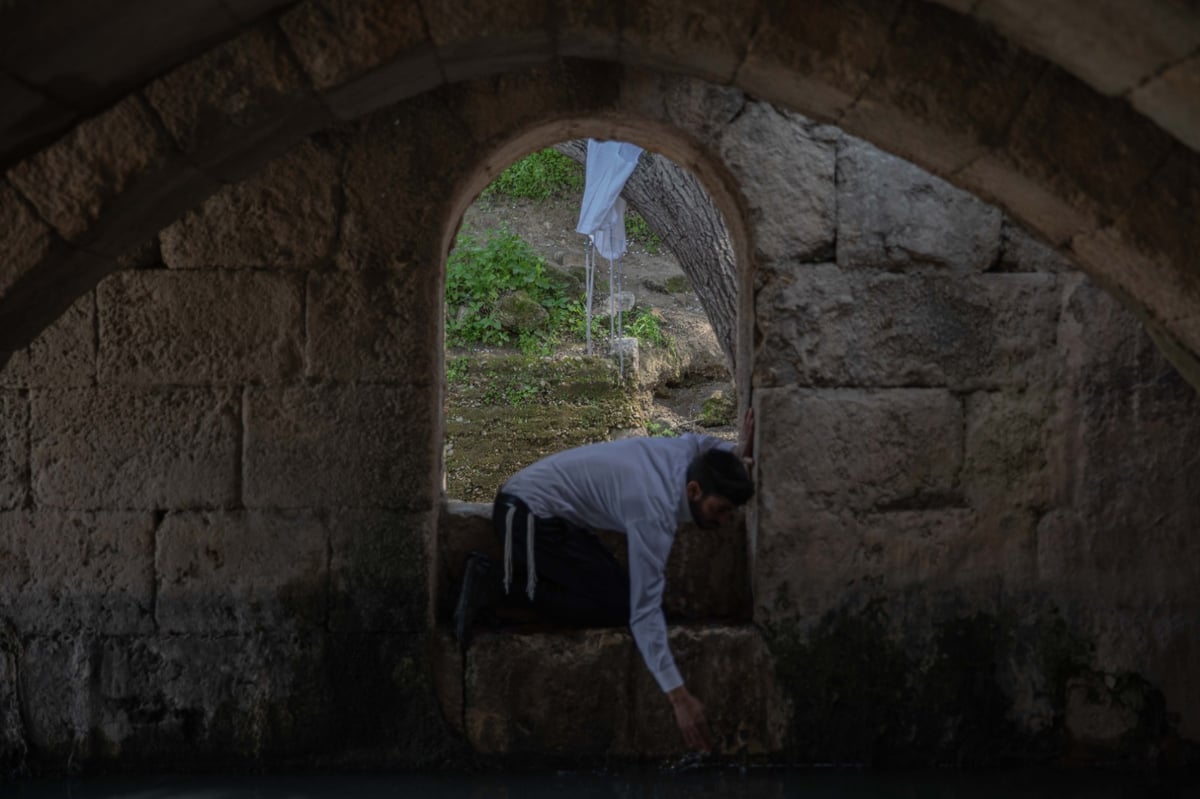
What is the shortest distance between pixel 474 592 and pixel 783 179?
2.06 meters

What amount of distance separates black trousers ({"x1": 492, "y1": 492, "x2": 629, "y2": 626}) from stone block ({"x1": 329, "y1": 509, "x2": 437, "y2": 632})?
1.19ft

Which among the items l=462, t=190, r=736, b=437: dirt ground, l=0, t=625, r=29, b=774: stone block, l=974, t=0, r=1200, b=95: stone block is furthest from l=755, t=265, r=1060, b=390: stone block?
l=462, t=190, r=736, b=437: dirt ground

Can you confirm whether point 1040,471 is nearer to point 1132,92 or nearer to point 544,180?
point 1132,92

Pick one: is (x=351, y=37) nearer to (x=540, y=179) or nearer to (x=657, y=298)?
(x=657, y=298)

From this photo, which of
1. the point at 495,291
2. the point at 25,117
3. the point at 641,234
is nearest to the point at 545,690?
the point at 25,117

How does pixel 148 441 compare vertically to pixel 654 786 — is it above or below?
Result: above

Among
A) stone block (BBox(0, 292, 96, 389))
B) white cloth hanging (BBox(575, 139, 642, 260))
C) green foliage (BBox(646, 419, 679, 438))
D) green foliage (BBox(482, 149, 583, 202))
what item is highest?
green foliage (BBox(482, 149, 583, 202))

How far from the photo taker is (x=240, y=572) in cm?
477

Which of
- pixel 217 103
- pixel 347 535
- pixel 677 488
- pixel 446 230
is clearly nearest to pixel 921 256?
pixel 677 488

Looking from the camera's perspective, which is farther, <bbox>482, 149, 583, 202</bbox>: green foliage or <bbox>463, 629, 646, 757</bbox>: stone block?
<bbox>482, 149, 583, 202</bbox>: green foliage

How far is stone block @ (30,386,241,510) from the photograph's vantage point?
474cm

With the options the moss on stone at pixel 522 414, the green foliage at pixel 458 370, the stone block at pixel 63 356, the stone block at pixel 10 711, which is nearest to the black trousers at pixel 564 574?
the stone block at pixel 63 356

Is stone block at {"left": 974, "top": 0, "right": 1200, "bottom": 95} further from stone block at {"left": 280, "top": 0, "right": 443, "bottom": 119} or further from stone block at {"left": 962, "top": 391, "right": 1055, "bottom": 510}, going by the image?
stone block at {"left": 962, "top": 391, "right": 1055, "bottom": 510}

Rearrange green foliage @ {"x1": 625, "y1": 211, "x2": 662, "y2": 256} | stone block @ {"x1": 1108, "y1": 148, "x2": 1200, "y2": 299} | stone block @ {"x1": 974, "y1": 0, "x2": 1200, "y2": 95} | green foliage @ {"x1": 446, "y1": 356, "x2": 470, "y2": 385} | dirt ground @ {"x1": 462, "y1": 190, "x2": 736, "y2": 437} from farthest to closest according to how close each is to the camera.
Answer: green foliage @ {"x1": 625, "y1": 211, "x2": 662, "y2": 256} < dirt ground @ {"x1": 462, "y1": 190, "x2": 736, "y2": 437} < green foliage @ {"x1": 446, "y1": 356, "x2": 470, "y2": 385} < stone block @ {"x1": 1108, "y1": 148, "x2": 1200, "y2": 299} < stone block @ {"x1": 974, "y1": 0, "x2": 1200, "y2": 95}
